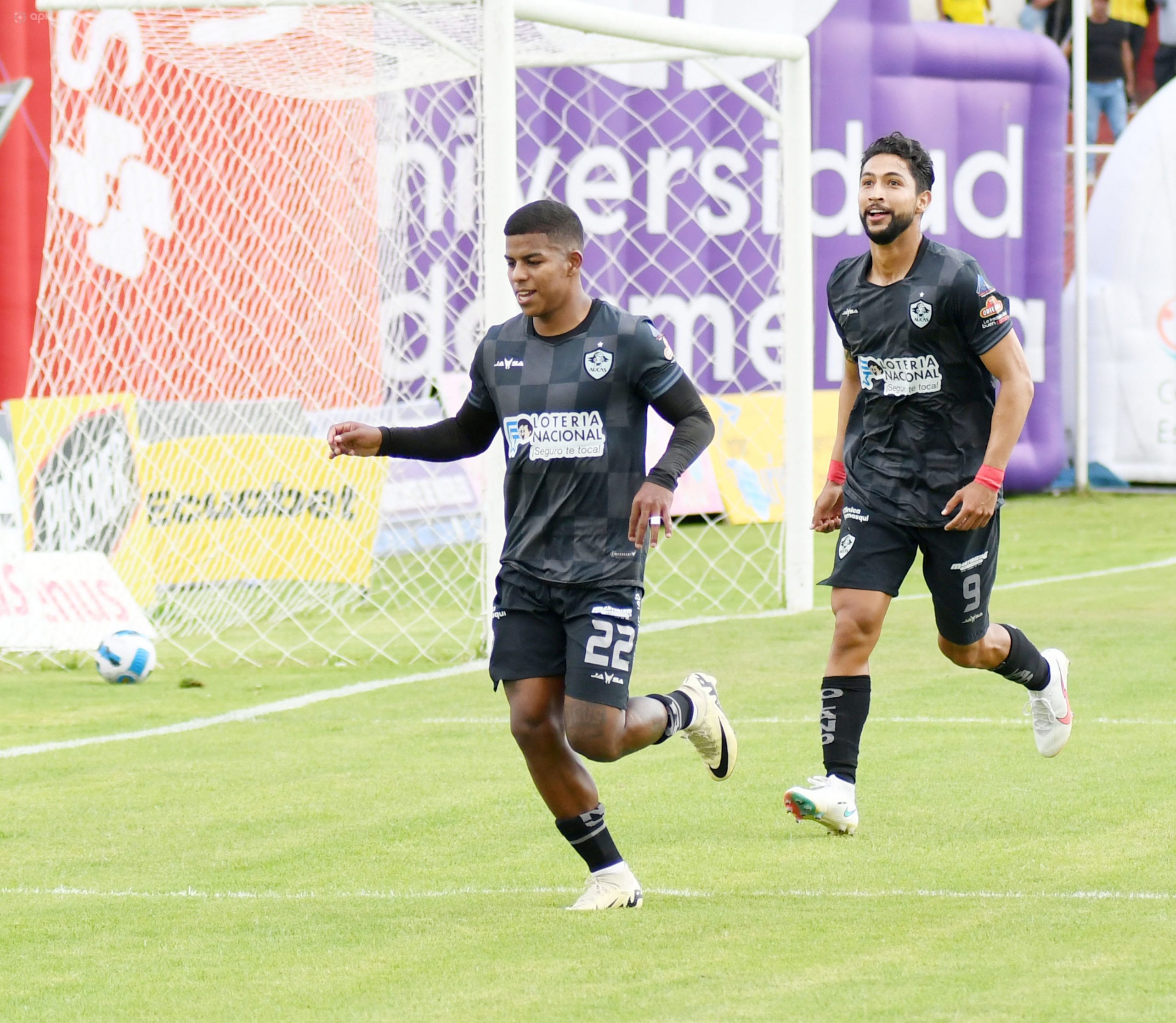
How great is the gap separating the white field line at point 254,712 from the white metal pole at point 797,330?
2.39 meters

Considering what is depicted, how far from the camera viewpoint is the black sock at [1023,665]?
6.35 meters

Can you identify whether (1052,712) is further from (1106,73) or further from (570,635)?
(1106,73)

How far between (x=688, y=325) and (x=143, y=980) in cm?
1257

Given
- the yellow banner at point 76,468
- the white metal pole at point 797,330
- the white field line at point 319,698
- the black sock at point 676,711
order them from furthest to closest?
1. the white metal pole at point 797,330
2. the yellow banner at point 76,468
3. the white field line at point 319,698
4. the black sock at point 676,711

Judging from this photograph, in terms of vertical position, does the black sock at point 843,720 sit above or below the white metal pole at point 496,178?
below

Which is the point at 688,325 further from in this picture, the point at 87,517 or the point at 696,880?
the point at 696,880

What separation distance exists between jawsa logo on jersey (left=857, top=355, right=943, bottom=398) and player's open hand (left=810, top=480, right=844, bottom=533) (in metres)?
0.40

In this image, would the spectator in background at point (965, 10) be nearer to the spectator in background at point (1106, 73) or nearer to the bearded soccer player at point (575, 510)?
the spectator in background at point (1106, 73)

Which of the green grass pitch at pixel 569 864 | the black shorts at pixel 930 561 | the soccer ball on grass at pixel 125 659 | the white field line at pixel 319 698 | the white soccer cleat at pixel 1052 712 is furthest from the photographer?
the soccer ball on grass at pixel 125 659

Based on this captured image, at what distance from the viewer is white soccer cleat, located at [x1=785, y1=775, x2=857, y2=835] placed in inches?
216

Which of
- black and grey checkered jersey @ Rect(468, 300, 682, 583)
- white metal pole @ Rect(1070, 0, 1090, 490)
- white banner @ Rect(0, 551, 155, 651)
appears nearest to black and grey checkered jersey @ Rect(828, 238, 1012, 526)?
black and grey checkered jersey @ Rect(468, 300, 682, 583)

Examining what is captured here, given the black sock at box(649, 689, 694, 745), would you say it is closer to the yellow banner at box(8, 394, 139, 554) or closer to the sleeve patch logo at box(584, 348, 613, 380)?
the sleeve patch logo at box(584, 348, 613, 380)

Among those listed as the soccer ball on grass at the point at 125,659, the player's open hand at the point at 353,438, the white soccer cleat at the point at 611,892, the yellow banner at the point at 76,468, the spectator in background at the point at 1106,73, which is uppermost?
the spectator in background at the point at 1106,73

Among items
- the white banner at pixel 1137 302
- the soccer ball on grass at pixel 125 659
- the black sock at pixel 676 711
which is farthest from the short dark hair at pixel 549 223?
the white banner at pixel 1137 302
